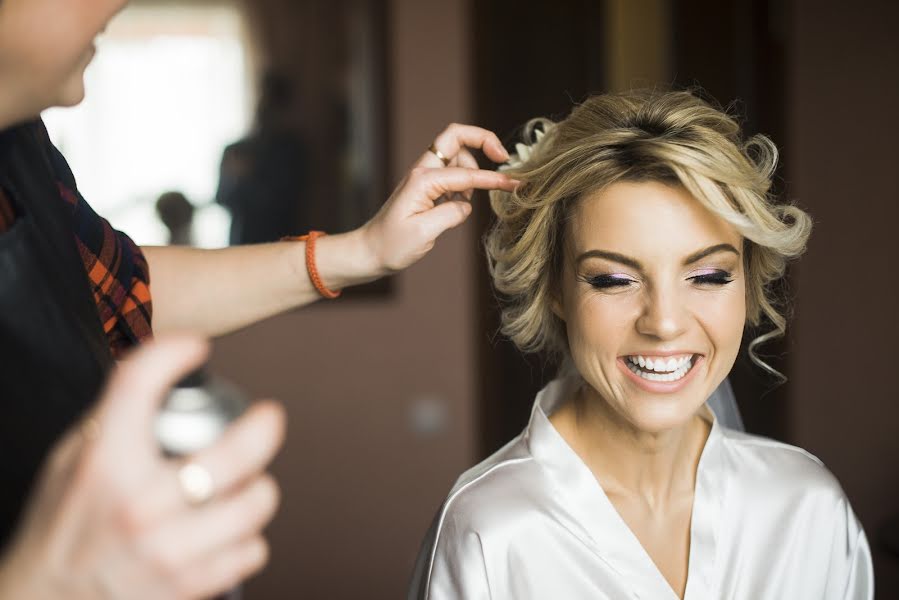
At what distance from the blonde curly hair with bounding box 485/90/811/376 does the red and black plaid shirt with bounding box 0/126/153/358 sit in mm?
589

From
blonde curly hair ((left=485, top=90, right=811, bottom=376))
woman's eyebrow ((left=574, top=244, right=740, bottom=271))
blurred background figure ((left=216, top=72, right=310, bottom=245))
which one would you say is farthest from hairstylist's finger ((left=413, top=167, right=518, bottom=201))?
blurred background figure ((left=216, top=72, right=310, bottom=245))

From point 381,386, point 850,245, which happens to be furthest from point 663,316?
point 381,386

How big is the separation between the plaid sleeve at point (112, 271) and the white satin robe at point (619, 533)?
0.52m

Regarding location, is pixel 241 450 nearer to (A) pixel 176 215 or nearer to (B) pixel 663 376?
(B) pixel 663 376

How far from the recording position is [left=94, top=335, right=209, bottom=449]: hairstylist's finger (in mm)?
510

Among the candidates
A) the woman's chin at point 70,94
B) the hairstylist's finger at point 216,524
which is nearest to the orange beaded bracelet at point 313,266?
the woman's chin at point 70,94

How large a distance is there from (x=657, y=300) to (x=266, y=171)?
2.43 metres

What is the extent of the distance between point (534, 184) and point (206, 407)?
A: 678 mm

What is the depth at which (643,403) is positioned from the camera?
137cm

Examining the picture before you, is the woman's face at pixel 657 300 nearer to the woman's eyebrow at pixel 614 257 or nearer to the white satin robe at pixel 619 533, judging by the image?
the woman's eyebrow at pixel 614 257

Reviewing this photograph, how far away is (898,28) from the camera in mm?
2998

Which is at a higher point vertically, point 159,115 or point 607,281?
point 159,115

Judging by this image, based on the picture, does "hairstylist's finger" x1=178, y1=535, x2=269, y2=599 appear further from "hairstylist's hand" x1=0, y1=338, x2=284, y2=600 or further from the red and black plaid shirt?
the red and black plaid shirt

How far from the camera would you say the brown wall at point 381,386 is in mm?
3553
